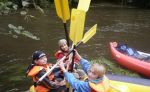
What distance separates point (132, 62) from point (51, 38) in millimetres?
4108

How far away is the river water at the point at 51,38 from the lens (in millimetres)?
7258

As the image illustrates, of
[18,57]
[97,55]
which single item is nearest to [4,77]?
[18,57]

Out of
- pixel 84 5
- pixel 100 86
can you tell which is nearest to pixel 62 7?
pixel 84 5

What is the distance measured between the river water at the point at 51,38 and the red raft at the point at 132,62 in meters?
1.19

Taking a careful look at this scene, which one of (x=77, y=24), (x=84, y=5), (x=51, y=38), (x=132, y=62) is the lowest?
(x=51, y=38)

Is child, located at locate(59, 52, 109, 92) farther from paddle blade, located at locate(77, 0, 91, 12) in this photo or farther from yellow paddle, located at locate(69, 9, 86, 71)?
paddle blade, located at locate(77, 0, 91, 12)

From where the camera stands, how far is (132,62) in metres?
6.95

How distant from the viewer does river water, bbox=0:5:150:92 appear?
286 inches

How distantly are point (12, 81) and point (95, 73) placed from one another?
370 cm

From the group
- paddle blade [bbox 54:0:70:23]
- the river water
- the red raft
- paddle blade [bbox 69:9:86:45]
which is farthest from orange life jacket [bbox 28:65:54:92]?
the red raft

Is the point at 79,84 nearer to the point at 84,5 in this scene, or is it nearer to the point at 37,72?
the point at 37,72

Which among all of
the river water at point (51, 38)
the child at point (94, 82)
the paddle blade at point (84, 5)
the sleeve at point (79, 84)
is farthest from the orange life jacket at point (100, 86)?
the river water at point (51, 38)

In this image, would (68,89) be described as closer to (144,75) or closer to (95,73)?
(95,73)

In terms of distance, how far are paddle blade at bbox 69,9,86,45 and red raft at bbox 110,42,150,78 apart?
9.71 ft
